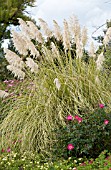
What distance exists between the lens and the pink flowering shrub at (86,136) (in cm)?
412

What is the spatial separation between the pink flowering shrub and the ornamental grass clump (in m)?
0.27

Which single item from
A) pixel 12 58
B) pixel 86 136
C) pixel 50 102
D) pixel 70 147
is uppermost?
pixel 12 58

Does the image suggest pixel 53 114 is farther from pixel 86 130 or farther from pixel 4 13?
pixel 4 13

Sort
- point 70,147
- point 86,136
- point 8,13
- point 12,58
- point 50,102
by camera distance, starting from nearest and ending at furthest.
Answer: point 70,147, point 86,136, point 50,102, point 12,58, point 8,13

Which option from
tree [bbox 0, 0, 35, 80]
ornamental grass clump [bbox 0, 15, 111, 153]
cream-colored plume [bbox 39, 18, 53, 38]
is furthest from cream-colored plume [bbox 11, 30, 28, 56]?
tree [bbox 0, 0, 35, 80]

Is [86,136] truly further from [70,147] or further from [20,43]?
[20,43]

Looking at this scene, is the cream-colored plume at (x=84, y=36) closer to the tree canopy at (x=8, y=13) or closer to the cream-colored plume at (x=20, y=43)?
the cream-colored plume at (x=20, y=43)

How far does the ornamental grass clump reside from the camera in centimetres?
476

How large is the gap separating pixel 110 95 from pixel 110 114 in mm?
848

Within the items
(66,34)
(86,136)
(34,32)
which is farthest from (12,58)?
(86,136)

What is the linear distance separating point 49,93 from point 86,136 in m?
1.19

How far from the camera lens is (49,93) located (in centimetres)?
520

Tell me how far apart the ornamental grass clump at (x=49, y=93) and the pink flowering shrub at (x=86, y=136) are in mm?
271

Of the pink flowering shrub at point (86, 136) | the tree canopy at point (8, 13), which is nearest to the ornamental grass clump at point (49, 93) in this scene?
the pink flowering shrub at point (86, 136)
